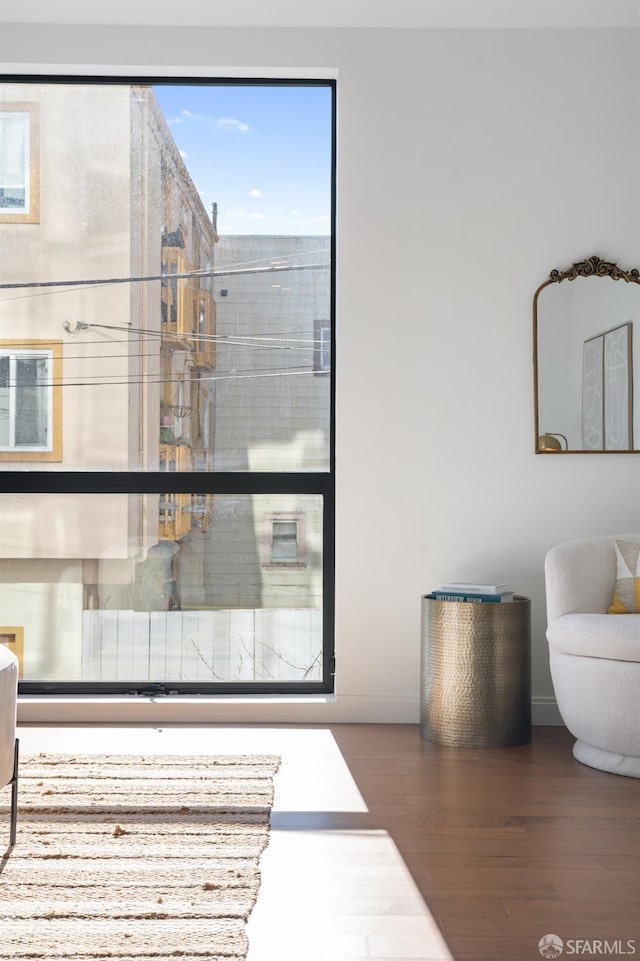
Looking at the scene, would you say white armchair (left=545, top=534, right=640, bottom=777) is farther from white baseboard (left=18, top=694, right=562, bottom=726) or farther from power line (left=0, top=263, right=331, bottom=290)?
power line (left=0, top=263, right=331, bottom=290)

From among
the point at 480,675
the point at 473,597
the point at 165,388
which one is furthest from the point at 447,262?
the point at 480,675

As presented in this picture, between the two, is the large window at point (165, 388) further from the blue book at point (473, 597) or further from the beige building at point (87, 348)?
the blue book at point (473, 597)

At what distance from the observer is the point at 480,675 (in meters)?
3.60

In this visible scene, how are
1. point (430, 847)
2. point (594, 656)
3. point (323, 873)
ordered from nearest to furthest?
point (323, 873) < point (430, 847) < point (594, 656)

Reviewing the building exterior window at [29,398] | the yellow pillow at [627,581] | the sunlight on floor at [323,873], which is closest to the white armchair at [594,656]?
the yellow pillow at [627,581]

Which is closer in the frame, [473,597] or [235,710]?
[473,597]

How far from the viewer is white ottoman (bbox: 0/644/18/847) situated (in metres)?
2.37

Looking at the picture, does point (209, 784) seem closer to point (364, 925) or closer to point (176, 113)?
point (364, 925)

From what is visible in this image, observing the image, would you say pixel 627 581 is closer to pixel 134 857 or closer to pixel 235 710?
pixel 235 710

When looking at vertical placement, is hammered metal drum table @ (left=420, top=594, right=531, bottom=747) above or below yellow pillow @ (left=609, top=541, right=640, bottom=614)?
below

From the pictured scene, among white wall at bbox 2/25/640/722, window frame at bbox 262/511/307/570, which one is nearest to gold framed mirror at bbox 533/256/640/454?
white wall at bbox 2/25/640/722

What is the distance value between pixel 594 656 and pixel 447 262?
72.8 inches

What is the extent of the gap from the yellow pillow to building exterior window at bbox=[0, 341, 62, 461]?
2.53 meters

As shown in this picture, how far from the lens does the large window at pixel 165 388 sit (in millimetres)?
4164
